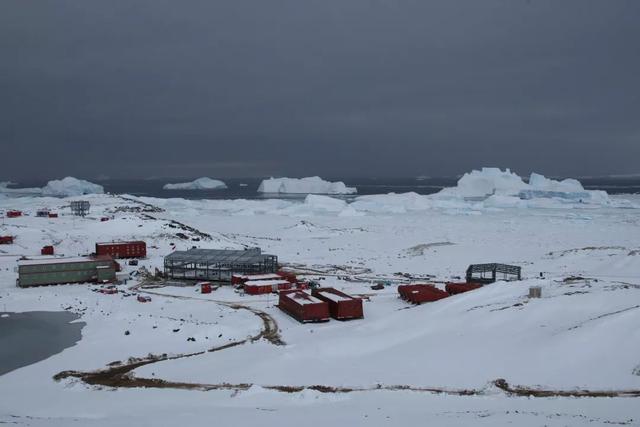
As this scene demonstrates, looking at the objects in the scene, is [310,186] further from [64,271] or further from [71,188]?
[64,271]

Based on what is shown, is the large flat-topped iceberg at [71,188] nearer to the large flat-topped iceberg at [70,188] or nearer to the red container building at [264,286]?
the large flat-topped iceberg at [70,188]

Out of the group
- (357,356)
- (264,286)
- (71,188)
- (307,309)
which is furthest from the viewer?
(71,188)

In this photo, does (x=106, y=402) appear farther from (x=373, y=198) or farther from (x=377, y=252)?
(x=373, y=198)

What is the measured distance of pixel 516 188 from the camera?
103312 millimetres

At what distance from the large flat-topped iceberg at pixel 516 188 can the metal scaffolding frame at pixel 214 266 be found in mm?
65625

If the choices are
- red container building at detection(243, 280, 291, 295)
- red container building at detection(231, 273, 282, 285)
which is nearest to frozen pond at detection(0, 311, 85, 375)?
red container building at detection(243, 280, 291, 295)

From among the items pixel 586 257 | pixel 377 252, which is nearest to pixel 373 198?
pixel 377 252

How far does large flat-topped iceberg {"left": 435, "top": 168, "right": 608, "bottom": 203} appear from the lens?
9038 cm

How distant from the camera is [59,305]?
2261 centimetres

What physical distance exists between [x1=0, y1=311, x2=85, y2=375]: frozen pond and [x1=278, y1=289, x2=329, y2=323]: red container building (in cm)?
801

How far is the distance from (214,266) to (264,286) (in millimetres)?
5189

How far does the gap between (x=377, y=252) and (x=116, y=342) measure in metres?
27.7

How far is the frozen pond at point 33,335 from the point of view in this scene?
16.2 meters

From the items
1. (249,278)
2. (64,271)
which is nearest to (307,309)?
(249,278)
